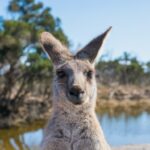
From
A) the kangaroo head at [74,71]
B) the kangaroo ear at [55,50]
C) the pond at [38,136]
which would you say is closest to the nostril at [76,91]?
the kangaroo head at [74,71]

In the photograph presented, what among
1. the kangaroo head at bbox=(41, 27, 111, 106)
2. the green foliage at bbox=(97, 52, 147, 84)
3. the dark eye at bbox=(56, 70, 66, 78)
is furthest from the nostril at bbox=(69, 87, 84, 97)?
the green foliage at bbox=(97, 52, 147, 84)

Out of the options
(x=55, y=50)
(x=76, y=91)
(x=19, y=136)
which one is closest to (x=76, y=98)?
(x=76, y=91)

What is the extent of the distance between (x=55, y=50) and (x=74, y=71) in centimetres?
41

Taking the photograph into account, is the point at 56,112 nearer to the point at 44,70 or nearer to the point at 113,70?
the point at 44,70

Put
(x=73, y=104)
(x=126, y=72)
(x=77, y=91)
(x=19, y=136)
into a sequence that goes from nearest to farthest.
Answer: (x=77, y=91), (x=73, y=104), (x=19, y=136), (x=126, y=72)

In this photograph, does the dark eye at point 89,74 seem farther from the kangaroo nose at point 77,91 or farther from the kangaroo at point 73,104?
the kangaroo nose at point 77,91

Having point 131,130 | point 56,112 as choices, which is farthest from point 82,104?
point 131,130

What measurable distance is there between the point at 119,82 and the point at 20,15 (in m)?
41.6

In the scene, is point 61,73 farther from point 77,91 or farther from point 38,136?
point 38,136

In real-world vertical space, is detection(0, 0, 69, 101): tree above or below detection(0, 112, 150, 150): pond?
above

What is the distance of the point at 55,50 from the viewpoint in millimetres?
5199

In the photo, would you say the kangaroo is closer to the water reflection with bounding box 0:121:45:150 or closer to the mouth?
the mouth

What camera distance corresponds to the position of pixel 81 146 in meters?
4.85

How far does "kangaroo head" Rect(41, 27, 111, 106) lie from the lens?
473 cm
